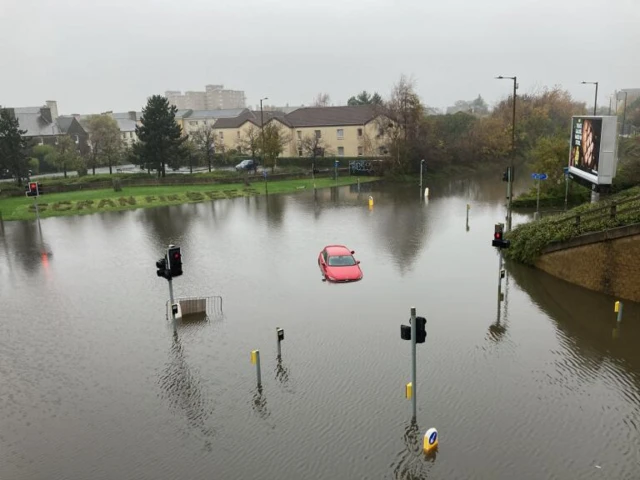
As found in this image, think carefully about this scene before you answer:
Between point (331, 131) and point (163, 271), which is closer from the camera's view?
point (163, 271)

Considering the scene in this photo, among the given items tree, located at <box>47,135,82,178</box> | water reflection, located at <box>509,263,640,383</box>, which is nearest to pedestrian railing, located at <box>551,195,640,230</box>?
water reflection, located at <box>509,263,640,383</box>

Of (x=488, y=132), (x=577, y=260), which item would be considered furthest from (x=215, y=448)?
(x=488, y=132)

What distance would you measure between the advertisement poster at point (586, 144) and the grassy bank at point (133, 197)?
2797 centimetres

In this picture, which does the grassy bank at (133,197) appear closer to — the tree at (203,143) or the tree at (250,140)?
the tree at (250,140)

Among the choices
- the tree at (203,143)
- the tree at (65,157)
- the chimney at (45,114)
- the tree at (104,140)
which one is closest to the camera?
the tree at (65,157)

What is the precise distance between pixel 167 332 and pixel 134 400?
4.33 metres

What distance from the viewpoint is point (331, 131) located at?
7212cm

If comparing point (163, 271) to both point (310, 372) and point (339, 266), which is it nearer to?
point (310, 372)

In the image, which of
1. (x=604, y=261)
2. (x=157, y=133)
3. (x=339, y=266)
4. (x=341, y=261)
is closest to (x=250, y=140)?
(x=157, y=133)

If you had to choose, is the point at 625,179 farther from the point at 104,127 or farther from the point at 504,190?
the point at 104,127

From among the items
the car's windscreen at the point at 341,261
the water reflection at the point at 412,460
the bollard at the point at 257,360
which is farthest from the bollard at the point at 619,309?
the bollard at the point at 257,360

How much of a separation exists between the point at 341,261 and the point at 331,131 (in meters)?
51.3

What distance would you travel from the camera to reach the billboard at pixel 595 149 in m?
23.0

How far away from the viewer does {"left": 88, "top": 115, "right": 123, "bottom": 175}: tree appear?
7000 centimetres
